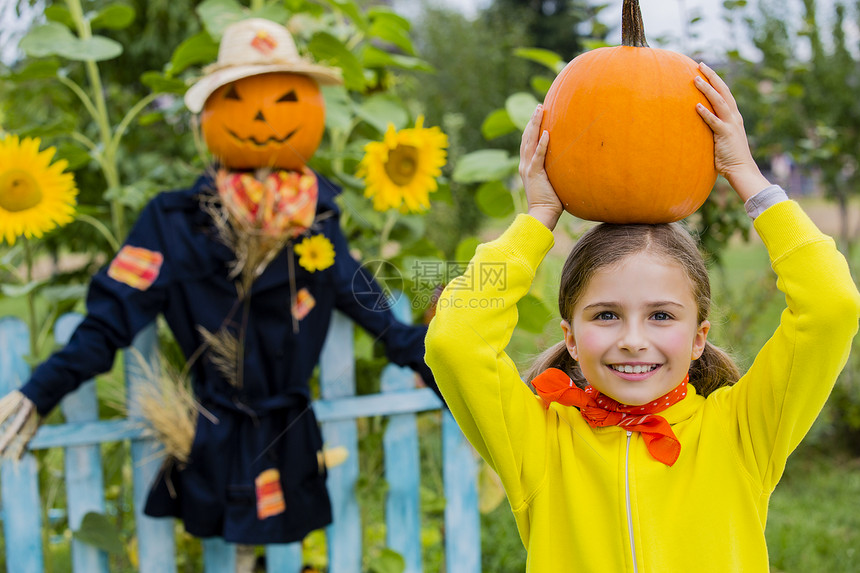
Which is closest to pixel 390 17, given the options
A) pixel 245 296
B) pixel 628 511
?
pixel 245 296

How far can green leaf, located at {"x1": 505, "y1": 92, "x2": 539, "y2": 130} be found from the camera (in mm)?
2404

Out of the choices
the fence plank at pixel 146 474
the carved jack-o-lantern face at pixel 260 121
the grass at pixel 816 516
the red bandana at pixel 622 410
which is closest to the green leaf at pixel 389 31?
the carved jack-o-lantern face at pixel 260 121

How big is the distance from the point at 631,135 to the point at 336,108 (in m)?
1.43

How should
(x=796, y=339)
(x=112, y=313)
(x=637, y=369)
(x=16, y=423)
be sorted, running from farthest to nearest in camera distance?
Answer: (x=112, y=313) < (x=16, y=423) < (x=637, y=369) < (x=796, y=339)

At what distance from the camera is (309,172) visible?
2.25 metres

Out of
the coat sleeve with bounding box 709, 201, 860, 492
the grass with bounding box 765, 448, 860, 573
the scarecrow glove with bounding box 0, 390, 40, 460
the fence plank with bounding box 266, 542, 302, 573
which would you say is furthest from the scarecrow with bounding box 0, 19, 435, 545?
the grass with bounding box 765, 448, 860, 573

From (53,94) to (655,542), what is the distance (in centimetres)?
286

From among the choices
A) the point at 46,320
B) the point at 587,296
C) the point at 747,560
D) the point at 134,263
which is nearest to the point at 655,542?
the point at 747,560

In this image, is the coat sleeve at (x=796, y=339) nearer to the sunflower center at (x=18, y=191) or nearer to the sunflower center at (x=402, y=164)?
the sunflower center at (x=402, y=164)

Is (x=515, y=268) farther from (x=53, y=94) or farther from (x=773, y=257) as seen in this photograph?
(x=53, y=94)

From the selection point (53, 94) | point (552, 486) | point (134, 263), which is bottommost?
point (552, 486)

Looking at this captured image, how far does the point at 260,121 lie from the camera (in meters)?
2.09

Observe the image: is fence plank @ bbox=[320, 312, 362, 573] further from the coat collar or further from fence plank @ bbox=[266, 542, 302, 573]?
the coat collar

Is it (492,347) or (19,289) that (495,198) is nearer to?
(492,347)
